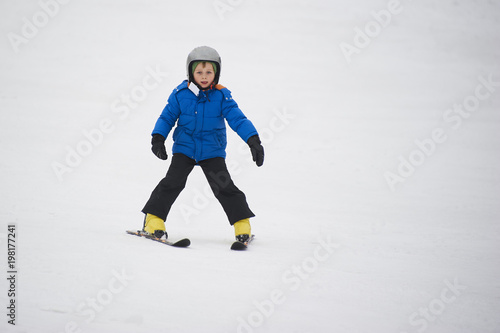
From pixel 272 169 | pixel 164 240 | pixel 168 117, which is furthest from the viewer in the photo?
pixel 272 169

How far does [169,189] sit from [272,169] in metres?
4.14

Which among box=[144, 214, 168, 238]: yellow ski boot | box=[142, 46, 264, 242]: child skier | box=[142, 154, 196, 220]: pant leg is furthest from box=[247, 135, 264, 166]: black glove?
box=[144, 214, 168, 238]: yellow ski boot

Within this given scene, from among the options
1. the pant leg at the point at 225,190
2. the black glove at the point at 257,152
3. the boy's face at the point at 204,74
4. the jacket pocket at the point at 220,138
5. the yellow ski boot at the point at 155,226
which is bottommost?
the yellow ski boot at the point at 155,226

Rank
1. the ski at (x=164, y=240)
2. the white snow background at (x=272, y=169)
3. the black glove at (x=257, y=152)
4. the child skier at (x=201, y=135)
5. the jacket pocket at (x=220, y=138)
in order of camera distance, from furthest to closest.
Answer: the jacket pocket at (x=220, y=138) → the child skier at (x=201, y=135) → the black glove at (x=257, y=152) → the ski at (x=164, y=240) → the white snow background at (x=272, y=169)

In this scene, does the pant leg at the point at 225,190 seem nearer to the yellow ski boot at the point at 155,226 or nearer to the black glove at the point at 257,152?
the black glove at the point at 257,152

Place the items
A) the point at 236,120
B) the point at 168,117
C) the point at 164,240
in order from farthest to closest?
the point at 168,117
the point at 236,120
the point at 164,240

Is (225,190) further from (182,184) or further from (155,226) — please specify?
(155,226)

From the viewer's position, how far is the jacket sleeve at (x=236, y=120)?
395cm

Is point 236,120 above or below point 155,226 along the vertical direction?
above

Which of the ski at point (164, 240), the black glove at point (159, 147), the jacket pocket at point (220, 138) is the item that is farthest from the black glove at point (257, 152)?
the ski at point (164, 240)

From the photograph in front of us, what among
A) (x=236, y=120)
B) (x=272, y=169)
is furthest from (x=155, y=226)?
(x=272, y=169)

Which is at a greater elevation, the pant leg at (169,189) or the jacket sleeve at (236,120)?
the jacket sleeve at (236,120)

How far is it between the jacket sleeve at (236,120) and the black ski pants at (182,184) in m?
0.30

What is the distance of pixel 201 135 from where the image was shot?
13.2 ft
